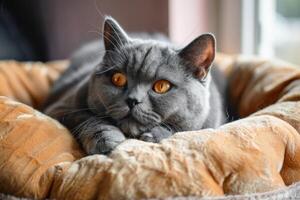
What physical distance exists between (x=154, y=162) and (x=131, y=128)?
0.73ft

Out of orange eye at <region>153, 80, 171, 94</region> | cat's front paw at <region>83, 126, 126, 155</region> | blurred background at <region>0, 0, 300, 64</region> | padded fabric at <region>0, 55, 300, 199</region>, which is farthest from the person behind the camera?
blurred background at <region>0, 0, 300, 64</region>

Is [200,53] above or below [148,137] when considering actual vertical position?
above

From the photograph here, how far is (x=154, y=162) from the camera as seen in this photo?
3.23 ft

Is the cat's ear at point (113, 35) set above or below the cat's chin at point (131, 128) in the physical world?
above

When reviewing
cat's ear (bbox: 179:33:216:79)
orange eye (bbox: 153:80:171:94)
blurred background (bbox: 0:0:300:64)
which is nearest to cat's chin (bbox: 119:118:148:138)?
orange eye (bbox: 153:80:171:94)

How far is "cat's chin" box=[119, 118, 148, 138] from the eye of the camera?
3.90 ft

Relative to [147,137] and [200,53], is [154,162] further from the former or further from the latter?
[200,53]

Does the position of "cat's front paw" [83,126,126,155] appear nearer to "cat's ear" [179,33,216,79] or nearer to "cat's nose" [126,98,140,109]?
"cat's nose" [126,98,140,109]

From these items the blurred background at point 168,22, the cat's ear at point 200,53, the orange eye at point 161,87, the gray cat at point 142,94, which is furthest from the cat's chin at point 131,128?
the blurred background at point 168,22

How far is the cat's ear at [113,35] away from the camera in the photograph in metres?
1.30

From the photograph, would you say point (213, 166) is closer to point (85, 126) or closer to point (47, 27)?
point (85, 126)

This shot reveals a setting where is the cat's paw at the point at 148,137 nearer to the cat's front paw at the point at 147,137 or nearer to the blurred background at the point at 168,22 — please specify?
the cat's front paw at the point at 147,137

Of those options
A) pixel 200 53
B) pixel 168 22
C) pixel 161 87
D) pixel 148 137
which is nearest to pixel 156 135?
pixel 148 137

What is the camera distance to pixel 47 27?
2.34m
